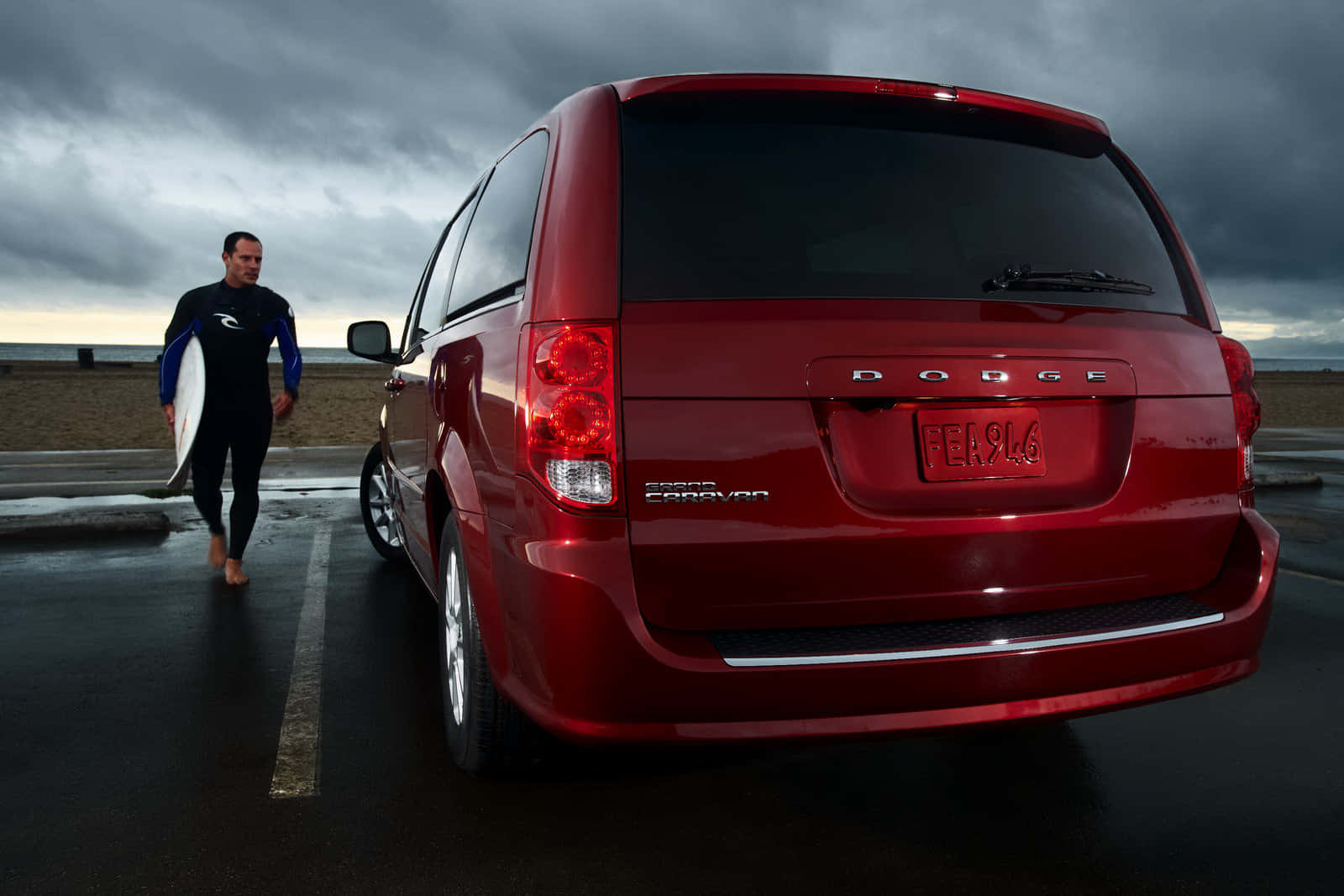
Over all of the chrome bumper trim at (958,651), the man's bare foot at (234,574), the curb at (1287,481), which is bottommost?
the man's bare foot at (234,574)

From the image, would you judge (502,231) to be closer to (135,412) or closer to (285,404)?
(285,404)

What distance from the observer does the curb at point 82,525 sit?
7.17 metres

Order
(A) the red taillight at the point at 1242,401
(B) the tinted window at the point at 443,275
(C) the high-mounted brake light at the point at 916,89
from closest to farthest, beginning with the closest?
(C) the high-mounted brake light at the point at 916,89 → (A) the red taillight at the point at 1242,401 → (B) the tinted window at the point at 443,275

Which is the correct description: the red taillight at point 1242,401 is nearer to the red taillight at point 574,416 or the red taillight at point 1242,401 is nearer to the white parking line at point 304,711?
the red taillight at point 574,416

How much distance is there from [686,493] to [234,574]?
4.31 meters

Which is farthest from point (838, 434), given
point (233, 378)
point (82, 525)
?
point (82, 525)

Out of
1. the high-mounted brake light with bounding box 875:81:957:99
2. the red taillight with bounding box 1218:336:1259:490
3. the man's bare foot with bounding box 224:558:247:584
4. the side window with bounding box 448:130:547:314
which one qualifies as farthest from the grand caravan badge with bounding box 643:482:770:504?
the man's bare foot with bounding box 224:558:247:584

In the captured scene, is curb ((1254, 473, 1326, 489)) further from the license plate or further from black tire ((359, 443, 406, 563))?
the license plate

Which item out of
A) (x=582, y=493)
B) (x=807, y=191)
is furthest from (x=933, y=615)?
(x=807, y=191)

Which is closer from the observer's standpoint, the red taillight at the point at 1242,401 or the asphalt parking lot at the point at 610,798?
the asphalt parking lot at the point at 610,798

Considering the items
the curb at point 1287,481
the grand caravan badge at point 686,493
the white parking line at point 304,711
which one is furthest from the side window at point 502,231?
the curb at point 1287,481

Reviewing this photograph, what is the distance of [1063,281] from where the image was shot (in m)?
2.67

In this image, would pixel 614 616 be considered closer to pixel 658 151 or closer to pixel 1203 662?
pixel 658 151

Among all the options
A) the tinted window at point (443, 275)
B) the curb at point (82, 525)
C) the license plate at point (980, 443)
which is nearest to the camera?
the license plate at point (980, 443)
